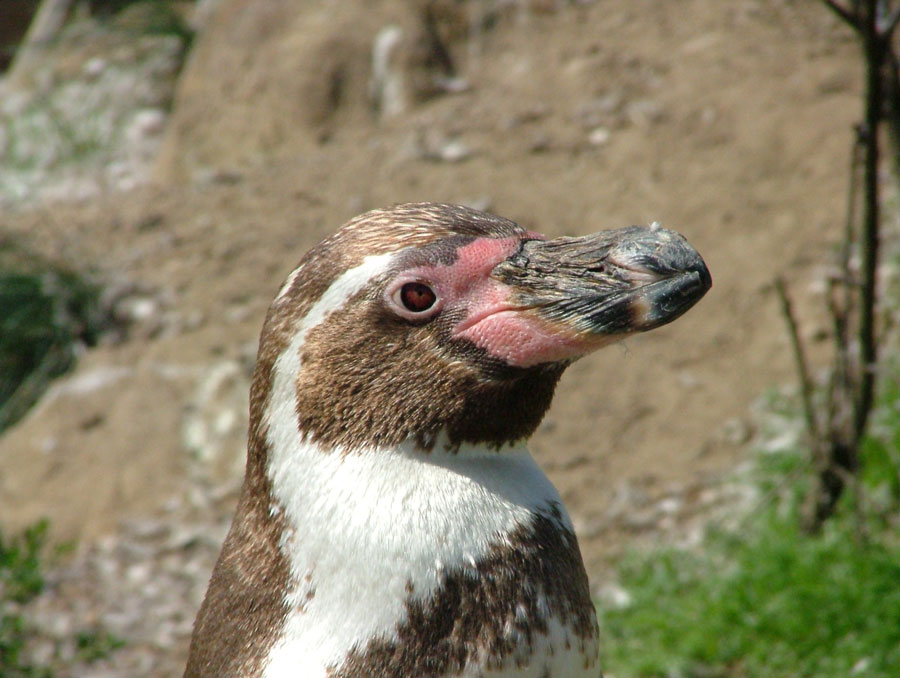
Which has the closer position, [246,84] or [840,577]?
[840,577]

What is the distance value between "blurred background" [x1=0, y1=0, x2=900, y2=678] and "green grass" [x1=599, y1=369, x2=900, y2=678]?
0.04 ft

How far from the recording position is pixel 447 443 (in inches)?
75.7

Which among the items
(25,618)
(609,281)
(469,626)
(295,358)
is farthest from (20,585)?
(609,281)

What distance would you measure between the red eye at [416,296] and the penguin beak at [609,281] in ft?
0.42

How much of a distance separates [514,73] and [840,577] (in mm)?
4307

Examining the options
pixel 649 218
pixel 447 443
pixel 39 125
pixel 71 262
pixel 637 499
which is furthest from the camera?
pixel 39 125

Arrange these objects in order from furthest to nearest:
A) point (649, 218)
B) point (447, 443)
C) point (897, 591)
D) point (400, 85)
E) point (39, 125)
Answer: point (39, 125), point (400, 85), point (649, 218), point (897, 591), point (447, 443)

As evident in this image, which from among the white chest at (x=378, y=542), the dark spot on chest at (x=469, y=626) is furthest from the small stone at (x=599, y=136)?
the dark spot on chest at (x=469, y=626)

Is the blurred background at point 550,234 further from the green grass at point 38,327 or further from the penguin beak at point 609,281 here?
the penguin beak at point 609,281

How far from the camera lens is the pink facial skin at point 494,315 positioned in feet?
6.15

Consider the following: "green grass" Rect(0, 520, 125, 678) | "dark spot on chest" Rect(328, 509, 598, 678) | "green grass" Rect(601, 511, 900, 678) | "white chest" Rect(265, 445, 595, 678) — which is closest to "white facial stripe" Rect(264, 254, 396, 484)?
"white chest" Rect(265, 445, 595, 678)

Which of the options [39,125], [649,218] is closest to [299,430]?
[649,218]

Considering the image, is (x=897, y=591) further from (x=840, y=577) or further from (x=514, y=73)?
(x=514, y=73)

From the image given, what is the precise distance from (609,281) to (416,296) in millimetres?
344
